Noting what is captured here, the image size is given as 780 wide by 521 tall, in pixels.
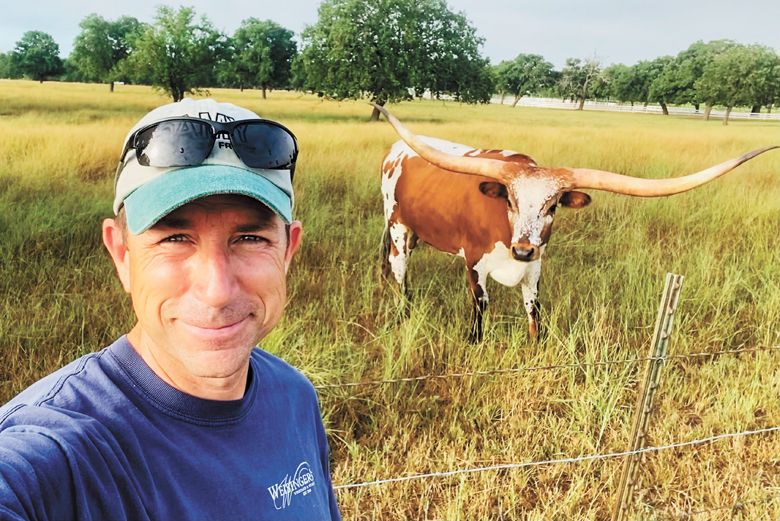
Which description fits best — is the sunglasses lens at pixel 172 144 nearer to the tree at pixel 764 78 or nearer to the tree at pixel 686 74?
the tree at pixel 686 74

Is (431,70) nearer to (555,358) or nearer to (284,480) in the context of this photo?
(555,358)

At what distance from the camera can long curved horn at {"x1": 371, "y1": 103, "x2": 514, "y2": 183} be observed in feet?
9.08

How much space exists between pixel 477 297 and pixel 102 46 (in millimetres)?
1913

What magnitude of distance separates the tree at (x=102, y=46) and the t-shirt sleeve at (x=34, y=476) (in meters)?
2.31

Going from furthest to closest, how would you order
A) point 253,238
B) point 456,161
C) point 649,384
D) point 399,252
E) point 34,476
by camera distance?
1. point 399,252
2. point 456,161
3. point 649,384
4. point 253,238
5. point 34,476

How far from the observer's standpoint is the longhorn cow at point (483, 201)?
2.65 meters

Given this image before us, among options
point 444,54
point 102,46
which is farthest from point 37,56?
point 444,54

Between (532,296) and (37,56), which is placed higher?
(37,56)

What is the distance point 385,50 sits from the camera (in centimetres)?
298

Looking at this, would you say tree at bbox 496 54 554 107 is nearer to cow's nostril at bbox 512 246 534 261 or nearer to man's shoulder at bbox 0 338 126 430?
cow's nostril at bbox 512 246 534 261

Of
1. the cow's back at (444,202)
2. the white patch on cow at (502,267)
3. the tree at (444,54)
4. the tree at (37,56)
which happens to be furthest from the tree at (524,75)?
the tree at (37,56)

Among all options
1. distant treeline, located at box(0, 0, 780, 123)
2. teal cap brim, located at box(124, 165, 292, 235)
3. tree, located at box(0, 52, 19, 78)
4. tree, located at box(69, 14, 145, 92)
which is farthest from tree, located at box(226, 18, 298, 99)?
teal cap brim, located at box(124, 165, 292, 235)

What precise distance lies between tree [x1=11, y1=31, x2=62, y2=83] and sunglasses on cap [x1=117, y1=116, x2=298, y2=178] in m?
2.04

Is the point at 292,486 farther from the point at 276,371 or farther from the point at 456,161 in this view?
the point at 456,161
